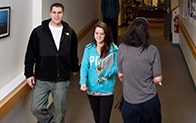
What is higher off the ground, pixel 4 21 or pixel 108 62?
pixel 4 21

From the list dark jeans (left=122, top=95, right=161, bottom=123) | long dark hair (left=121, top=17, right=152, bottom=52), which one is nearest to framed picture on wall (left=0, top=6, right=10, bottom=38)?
long dark hair (left=121, top=17, right=152, bottom=52)

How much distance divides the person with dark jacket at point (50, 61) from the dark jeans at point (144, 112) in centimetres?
89

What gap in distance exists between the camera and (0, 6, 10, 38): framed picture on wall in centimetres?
218

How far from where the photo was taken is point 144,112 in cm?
196

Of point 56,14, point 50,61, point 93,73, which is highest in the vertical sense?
point 56,14

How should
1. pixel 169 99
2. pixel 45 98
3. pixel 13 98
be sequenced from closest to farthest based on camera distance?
pixel 13 98
pixel 45 98
pixel 169 99

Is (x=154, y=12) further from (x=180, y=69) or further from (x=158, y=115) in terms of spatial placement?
(x=158, y=115)

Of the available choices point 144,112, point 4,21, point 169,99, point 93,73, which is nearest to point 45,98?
point 93,73

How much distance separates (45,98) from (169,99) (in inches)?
90.4

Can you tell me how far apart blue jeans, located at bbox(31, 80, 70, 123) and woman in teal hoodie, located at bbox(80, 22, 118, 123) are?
32 centimetres

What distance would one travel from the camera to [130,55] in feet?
6.23

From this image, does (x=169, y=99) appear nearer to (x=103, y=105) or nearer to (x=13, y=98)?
(x=103, y=105)

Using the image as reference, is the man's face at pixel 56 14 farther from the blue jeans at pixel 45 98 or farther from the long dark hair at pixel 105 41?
the blue jeans at pixel 45 98

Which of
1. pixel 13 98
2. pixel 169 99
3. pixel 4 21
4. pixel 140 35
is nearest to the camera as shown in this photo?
pixel 140 35
